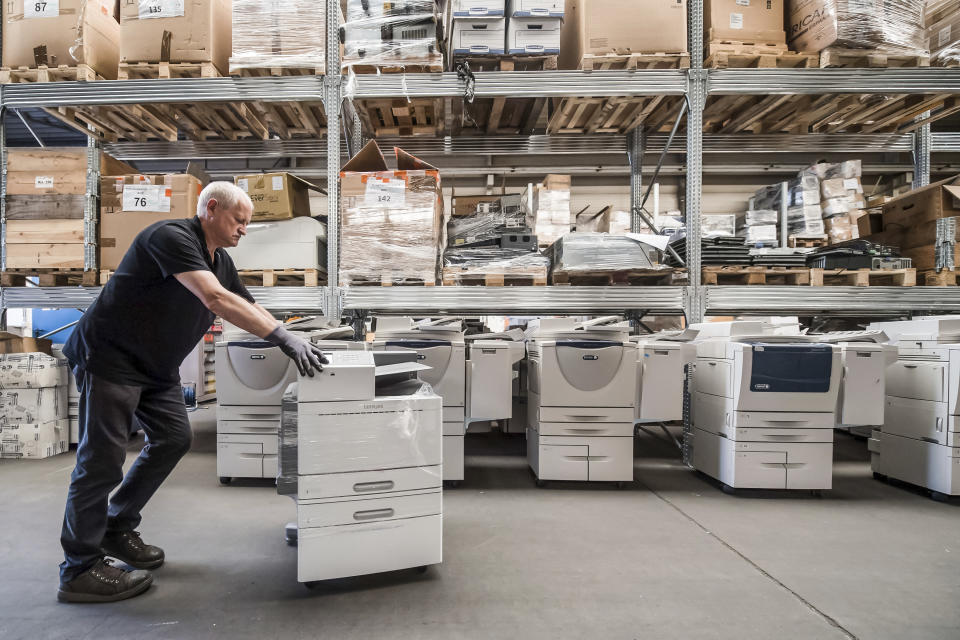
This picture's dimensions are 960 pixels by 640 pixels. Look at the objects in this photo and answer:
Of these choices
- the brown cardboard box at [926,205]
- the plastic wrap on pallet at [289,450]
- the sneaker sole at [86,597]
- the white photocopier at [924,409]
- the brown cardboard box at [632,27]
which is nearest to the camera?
the sneaker sole at [86,597]

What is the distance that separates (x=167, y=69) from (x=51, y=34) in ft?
3.50

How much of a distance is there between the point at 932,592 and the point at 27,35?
21.8 ft

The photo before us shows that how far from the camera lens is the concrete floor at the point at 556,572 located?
159cm

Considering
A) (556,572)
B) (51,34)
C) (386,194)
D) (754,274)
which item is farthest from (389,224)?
(51,34)

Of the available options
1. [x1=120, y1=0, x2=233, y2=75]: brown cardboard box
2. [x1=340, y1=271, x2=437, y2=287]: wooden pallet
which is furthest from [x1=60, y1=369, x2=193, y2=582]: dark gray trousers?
[x1=120, y1=0, x2=233, y2=75]: brown cardboard box

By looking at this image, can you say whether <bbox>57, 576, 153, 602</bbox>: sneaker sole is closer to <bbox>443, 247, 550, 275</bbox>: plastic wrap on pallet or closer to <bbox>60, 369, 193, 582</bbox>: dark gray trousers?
<bbox>60, 369, 193, 582</bbox>: dark gray trousers

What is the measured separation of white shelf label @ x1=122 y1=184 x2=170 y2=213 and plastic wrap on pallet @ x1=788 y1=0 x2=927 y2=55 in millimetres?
5232

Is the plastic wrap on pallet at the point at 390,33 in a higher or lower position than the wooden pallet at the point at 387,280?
higher

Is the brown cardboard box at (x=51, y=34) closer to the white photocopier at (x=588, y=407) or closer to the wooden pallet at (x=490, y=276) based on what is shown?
the wooden pallet at (x=490, y=276)

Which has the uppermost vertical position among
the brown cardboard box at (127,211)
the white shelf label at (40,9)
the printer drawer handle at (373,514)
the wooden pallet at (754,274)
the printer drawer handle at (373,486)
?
the white shelf label at (40,9)

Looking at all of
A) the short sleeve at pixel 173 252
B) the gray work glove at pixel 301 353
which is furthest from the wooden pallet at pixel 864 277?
the short sleeve at pixel 173 252

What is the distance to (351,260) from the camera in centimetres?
356

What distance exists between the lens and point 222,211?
1.94m

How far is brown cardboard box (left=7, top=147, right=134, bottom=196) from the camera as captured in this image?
3.70m
